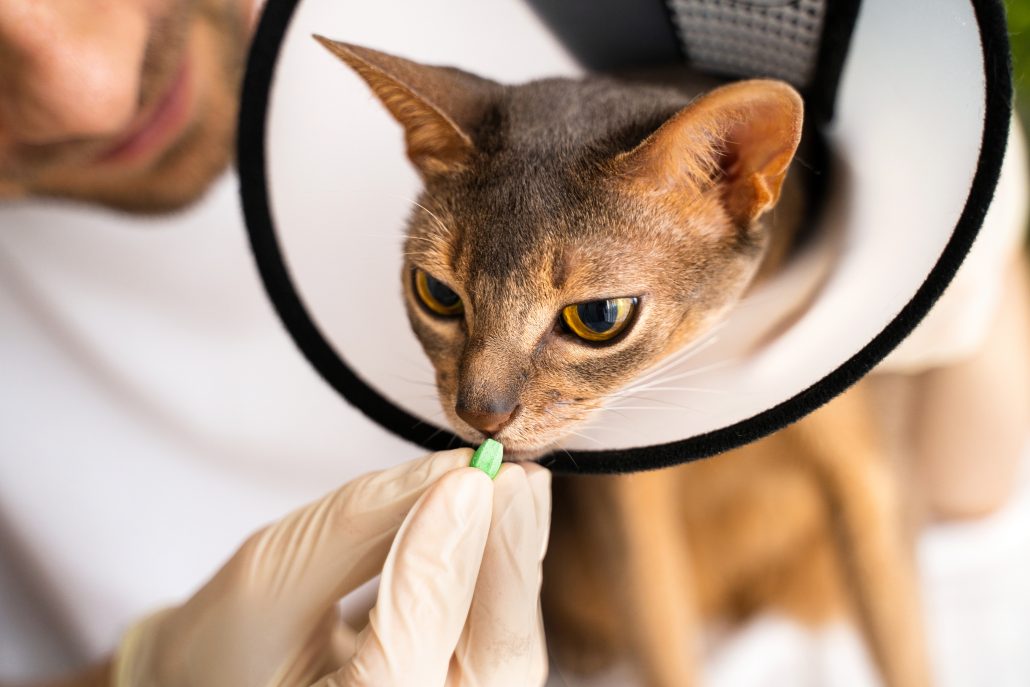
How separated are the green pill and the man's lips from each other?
653 millimetres

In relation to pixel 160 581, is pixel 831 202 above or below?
above

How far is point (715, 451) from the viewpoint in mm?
470

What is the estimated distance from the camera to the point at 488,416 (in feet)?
1.77

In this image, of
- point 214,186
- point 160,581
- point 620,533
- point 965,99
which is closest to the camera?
point 965,99

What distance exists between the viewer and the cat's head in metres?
0.55

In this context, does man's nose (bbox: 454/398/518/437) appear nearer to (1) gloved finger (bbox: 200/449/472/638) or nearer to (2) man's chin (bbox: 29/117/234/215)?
(1) gloved finger (bbox: 200/449/472/638)

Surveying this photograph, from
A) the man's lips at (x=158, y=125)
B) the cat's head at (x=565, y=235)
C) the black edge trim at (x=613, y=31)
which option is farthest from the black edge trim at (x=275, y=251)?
the man's lips at (x=158, y=125)

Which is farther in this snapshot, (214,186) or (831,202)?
(214,186)

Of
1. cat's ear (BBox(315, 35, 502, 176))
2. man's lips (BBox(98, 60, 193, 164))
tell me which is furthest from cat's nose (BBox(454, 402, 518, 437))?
man's lips (BBox(98, 60, 193, 164))

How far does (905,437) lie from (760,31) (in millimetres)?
566

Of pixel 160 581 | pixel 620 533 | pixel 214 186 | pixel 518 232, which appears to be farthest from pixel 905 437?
pixel 160 581

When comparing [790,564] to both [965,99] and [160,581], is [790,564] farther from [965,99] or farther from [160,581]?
[160,581]

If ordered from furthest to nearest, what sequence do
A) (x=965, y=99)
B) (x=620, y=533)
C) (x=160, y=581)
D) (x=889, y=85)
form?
(x=160, y=581), (x=620, y=533), (x=889, y=85), (x=965, y=99)

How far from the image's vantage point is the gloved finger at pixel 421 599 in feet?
1.93
